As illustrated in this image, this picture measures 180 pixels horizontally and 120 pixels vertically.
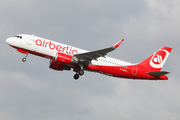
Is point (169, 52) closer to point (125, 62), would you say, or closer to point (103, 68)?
point (125, 62)

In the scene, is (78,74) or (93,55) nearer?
(93,55)

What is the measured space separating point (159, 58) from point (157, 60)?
525 mm

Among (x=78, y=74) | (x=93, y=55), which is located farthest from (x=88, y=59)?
(x=78, y=74)

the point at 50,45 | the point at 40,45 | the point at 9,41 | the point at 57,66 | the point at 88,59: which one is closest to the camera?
the point at 40,45

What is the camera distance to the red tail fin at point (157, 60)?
45094 millimetres

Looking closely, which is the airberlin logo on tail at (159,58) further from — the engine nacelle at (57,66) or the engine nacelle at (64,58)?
the engine nacelle at (57,66)

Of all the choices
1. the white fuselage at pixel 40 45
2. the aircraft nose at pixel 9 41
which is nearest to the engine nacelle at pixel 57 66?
the white fuselage at pixel 40 45

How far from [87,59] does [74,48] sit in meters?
2.47

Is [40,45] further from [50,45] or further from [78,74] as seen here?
[78,74]

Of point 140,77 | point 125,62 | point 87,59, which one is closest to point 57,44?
point 87,59

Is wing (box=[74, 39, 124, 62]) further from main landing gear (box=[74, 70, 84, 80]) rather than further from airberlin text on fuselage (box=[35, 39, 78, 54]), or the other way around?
Result: main landing gear (box=[74, 70, 84, 80])

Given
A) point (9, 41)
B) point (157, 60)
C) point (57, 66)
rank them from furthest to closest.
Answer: point (157, 60) → point (57, 66) → point (9, 41)

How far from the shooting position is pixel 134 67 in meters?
43.7

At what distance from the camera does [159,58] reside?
151 feet
